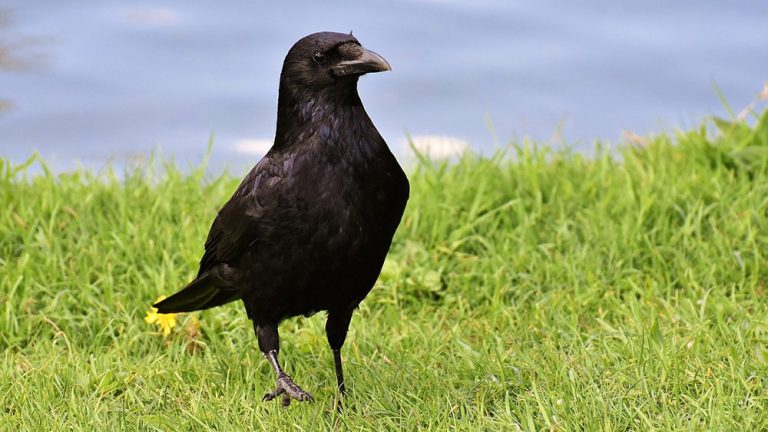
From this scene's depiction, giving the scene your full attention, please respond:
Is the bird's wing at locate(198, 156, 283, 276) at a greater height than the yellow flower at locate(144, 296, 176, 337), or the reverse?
the bird's wing at locate(198, 156, 283, 276)

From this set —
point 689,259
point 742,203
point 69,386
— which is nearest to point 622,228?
point 689,259

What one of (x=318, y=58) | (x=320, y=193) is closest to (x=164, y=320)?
(x=320, y=193)

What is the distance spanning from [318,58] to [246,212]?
2.14ft

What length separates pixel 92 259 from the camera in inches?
226

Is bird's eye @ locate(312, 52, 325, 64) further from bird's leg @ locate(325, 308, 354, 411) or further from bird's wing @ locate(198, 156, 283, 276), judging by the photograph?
bird's leg @ locate(325, 308, 354, 411)

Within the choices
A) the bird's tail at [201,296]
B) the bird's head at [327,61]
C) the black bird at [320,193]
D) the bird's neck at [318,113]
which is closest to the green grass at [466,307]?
the bird's tail at [201,296]

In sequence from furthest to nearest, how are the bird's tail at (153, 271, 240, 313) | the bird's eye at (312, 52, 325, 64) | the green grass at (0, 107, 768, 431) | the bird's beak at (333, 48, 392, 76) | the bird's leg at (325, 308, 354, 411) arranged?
the bird's tail at (153, 271, 240, 313), the bird's leg at (325, 308, 354, 411), the green grass at (0, 107, 768, 431), the bird's eye at (312, 52, 325, 64), the bird's beak at (333, 48, 392, 76)

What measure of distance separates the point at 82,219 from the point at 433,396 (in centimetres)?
300

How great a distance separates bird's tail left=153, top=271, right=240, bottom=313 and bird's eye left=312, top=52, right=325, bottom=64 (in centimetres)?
110

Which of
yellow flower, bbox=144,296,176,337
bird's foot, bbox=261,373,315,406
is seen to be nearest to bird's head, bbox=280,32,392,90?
bird's foot, bbox=261,373,315,406

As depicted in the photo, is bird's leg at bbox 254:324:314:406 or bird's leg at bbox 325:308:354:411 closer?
bird's leg at bbox 254:324:314:406

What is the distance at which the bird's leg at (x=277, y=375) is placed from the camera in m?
4.05

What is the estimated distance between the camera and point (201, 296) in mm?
4488

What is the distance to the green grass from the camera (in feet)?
12.9
